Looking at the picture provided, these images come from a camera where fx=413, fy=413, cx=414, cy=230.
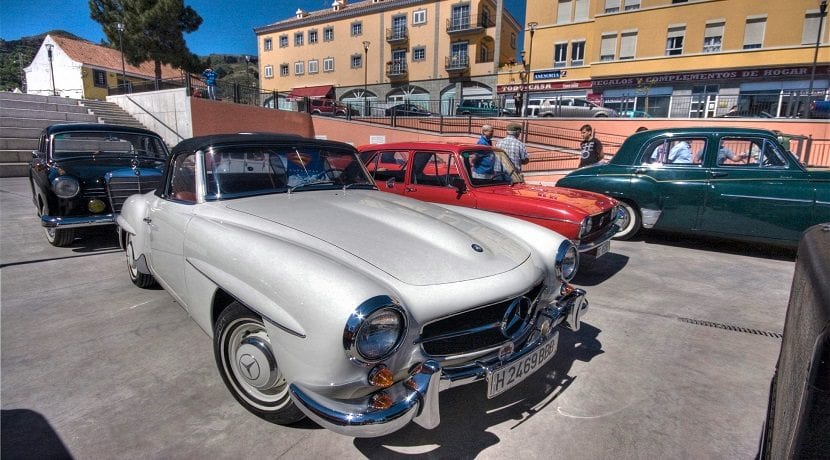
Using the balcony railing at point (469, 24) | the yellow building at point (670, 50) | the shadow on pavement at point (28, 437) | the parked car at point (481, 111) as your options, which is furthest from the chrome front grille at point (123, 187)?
the balcony railing at point (469, 24)

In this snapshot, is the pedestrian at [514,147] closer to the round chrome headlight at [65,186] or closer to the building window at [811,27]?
the round chrome headlight at [65,186]

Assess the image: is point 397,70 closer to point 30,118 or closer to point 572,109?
point 572,109

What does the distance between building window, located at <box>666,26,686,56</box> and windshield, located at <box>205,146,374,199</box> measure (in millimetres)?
29477

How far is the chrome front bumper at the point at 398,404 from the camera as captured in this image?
1591 millimetres

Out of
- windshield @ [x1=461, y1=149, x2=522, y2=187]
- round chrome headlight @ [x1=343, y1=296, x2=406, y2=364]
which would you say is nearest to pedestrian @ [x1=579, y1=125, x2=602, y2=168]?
windshield @ [x1=461, y1=149, x2=522, y2=187]

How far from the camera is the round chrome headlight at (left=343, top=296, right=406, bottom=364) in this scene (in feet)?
5.21

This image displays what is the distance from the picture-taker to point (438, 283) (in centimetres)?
192

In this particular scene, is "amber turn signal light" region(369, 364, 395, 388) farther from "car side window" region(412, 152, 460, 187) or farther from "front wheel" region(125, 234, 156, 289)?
"car side window" region(412, 152, 460, 187)

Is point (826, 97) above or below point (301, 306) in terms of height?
above

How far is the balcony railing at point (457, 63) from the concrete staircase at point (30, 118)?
24.5 meters

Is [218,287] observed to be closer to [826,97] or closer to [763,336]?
[763,336]

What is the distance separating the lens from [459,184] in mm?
4895

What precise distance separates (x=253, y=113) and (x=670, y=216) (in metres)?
17.7

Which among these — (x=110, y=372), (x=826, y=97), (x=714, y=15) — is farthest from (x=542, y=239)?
(x=714, y=15)
